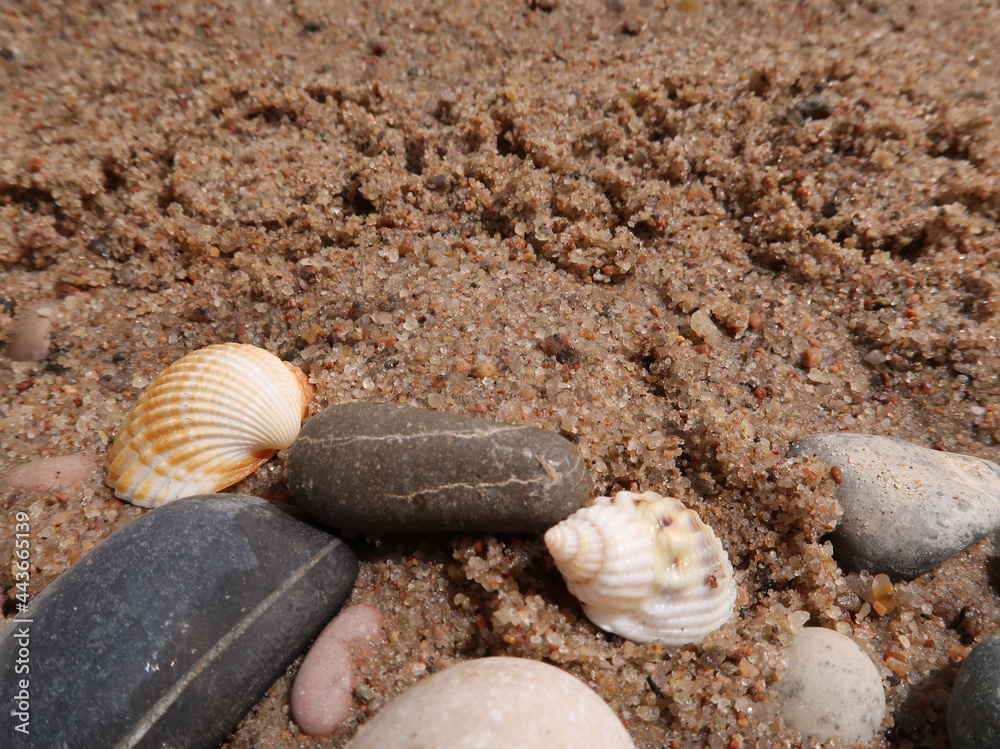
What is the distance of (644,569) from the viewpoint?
1.89m

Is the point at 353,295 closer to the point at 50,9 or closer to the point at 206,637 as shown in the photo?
the point at 206,637

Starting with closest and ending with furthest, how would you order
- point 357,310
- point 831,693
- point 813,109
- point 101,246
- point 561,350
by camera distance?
1. point 831,693
2. point 561,350
3. point 357,310
4. point 101,246
5. point 813,109

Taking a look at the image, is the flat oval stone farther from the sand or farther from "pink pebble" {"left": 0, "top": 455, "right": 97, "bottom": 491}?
"pink pebble" {"left": 0, "top": 455, "right": 97, "bottom": 491}

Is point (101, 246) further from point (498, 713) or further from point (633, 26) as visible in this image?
point (633, 26)

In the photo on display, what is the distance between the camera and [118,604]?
5.86ft

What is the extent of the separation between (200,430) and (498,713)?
1.56 metres

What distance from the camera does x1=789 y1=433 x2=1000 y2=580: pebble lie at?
2105 millimetres

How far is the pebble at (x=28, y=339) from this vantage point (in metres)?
2.65

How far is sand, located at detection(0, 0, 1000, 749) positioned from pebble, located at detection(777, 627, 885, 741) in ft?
0.25

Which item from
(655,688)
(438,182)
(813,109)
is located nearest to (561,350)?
(438,182)

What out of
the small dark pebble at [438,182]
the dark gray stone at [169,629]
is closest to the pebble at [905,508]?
the dark gray stone at [169,629]

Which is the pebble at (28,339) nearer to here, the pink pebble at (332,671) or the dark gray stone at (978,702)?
the pink pebble at (332,671)

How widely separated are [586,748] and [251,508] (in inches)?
54.1

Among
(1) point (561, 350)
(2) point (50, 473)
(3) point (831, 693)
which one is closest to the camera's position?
(3) point (831, 693)
